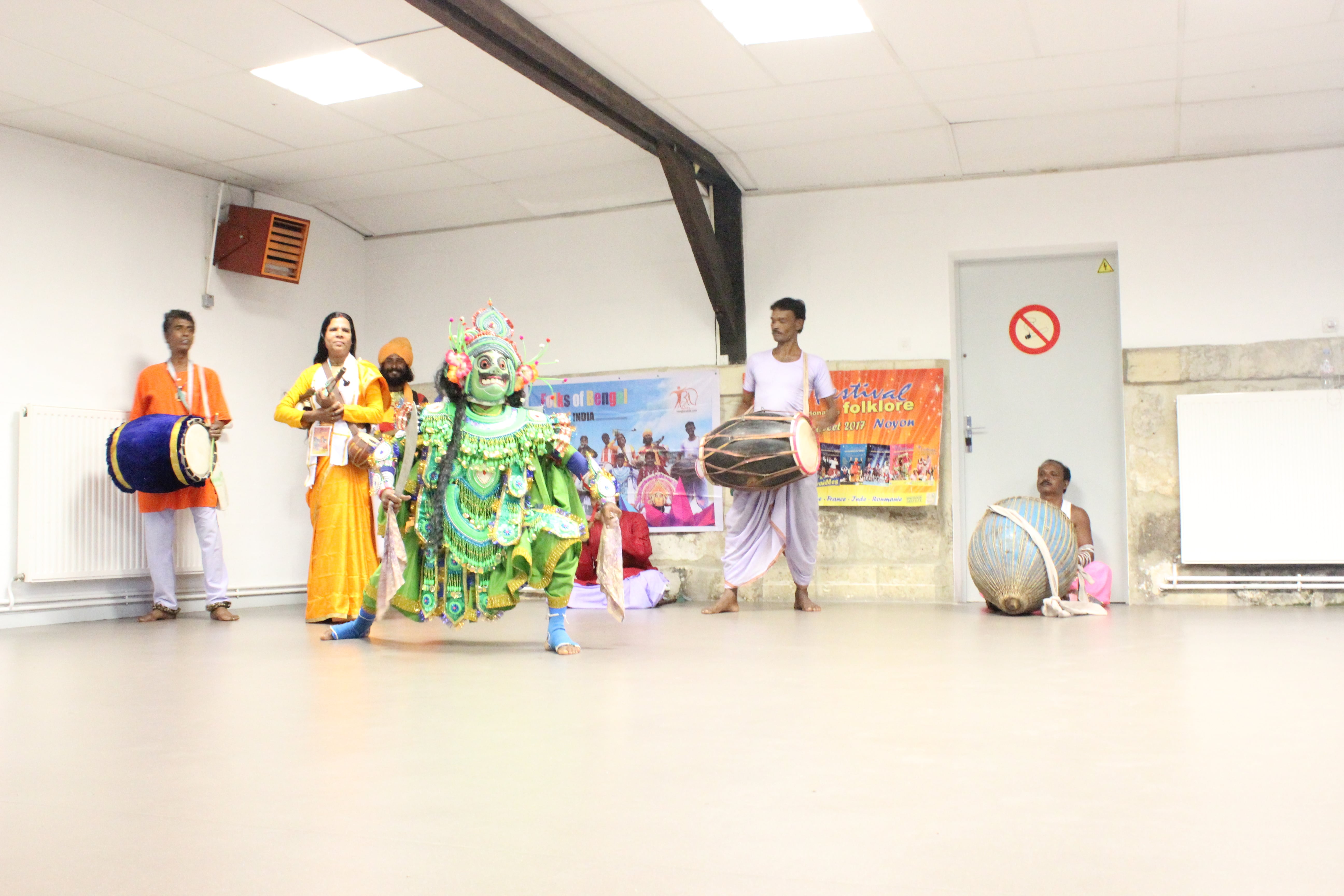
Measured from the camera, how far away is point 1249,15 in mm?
5012

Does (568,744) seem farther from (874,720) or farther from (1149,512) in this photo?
(1149,512)

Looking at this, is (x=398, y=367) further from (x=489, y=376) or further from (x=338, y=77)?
(x=489, y=376)

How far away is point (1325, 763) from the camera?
2.26 m

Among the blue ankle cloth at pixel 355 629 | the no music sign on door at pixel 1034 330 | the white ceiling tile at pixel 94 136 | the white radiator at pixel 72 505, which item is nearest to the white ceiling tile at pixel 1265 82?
the no music sign on door at pixel 1034 330

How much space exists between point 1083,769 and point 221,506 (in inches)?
218

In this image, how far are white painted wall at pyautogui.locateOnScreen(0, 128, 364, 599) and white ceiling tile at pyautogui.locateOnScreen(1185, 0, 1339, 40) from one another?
573 cm

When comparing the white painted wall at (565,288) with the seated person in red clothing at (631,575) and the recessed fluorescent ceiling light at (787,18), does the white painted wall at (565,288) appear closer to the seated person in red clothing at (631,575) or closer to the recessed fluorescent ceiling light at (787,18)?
the seated person in red clothing at (631,575)

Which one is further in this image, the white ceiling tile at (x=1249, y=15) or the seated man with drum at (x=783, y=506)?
the seated man with drum at (x=783, y=506)

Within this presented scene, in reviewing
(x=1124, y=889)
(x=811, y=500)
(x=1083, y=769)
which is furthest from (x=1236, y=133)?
(x=1124, y=889)

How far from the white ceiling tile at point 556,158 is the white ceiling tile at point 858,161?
29.6 inches

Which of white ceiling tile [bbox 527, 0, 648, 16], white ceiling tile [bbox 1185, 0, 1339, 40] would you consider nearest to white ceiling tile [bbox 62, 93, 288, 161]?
white ceiling tile [bbox 527, 0, 648, 16]

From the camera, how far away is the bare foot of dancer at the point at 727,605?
640 centimetres

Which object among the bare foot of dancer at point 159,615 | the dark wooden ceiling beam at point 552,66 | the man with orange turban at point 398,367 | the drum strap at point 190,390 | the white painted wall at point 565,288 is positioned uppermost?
the dark wooden ceiling beam at point 552,66

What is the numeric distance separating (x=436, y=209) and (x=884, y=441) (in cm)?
357
